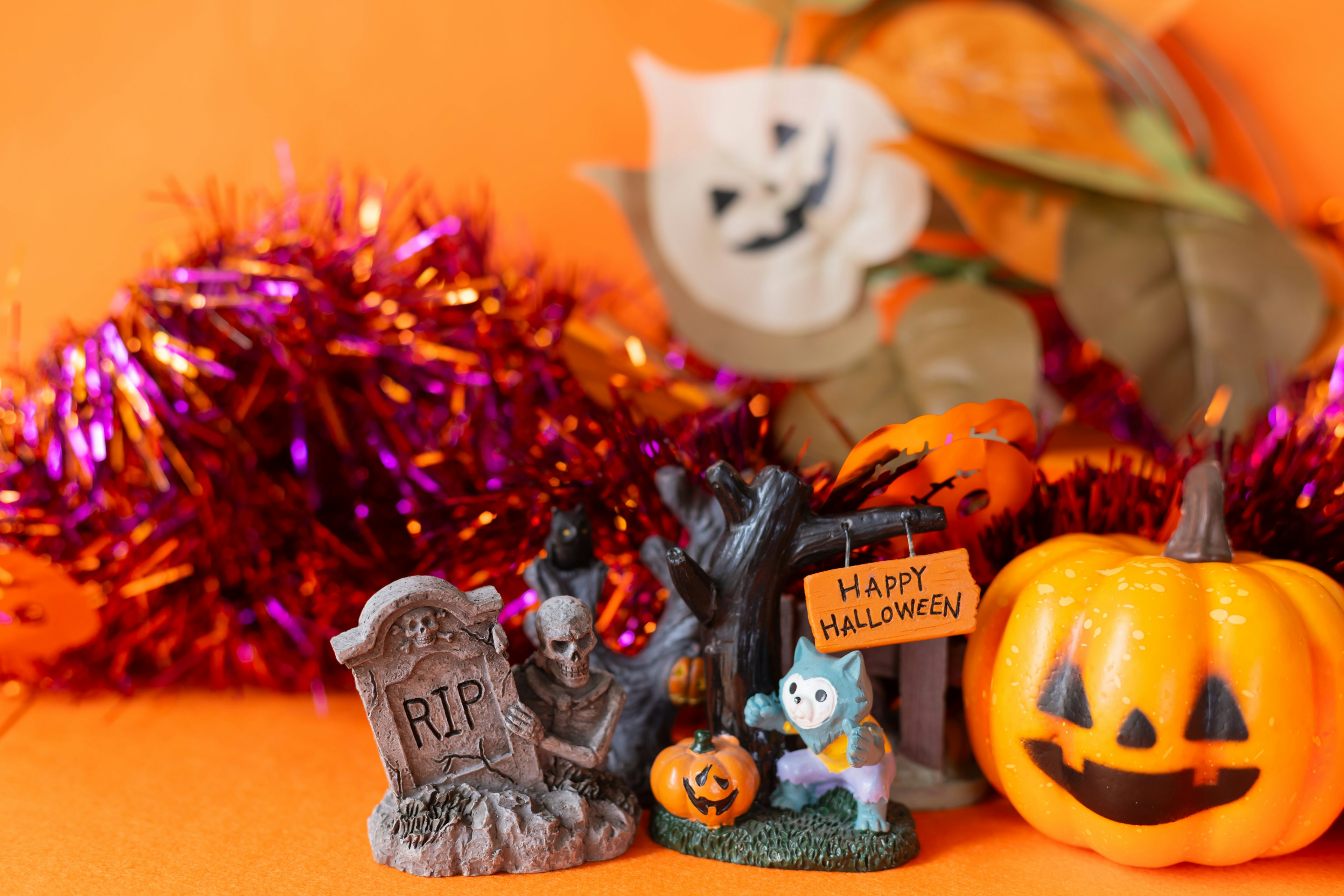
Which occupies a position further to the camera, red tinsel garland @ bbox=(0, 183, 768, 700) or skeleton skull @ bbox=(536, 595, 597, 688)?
red tinsel garland @ bbox=(0, 183, 768, 700)

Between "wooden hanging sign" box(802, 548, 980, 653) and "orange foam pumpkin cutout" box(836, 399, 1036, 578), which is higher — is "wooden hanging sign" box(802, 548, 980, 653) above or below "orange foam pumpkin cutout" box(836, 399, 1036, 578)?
below

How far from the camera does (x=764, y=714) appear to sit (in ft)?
2.37

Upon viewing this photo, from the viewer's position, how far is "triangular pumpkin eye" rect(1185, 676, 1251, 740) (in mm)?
658

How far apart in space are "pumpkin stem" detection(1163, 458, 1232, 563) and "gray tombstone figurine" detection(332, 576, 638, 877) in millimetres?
404

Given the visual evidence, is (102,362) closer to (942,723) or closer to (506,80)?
(506,80)

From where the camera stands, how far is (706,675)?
759 mm

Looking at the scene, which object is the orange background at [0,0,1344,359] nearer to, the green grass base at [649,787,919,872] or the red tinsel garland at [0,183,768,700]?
the red tinsel garland at [0,183,768,700]

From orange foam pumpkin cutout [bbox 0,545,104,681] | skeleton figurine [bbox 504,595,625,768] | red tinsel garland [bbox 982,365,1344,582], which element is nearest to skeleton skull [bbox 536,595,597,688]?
skeleton figurine [bbox 504,595,625,768]

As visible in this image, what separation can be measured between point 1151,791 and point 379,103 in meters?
1.14

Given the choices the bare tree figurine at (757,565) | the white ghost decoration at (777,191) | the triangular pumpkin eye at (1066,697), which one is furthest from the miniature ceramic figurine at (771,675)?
the white ghost decoration at (777,191)

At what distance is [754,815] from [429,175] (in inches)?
36.6

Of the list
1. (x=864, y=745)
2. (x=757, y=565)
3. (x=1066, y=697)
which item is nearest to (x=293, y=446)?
(x=757, y=565)

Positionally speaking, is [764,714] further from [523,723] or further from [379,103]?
[379,103]

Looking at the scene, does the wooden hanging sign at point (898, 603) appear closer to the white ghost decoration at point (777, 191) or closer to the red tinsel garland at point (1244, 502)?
the red tinsel garland at point (1244, 502)
